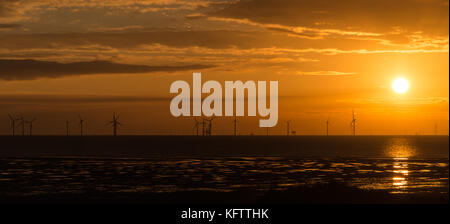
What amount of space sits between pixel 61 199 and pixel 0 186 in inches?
527

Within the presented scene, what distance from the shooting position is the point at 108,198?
51312 millimetres

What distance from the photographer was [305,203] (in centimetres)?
4809
